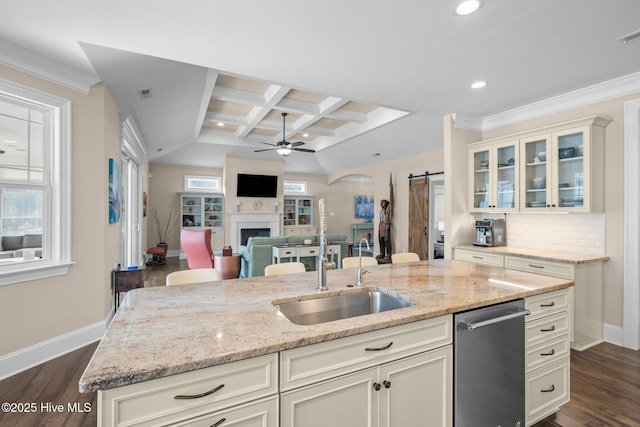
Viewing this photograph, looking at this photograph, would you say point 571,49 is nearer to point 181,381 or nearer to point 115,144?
point 181,381

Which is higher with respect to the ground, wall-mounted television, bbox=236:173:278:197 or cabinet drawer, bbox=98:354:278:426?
wall-mounted television, bbox=236:173:278:197

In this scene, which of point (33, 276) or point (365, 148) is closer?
point (33, 276)

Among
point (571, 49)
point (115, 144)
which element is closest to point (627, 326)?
point (571, 49)

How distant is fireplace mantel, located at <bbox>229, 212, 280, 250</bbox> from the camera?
880 centimetres

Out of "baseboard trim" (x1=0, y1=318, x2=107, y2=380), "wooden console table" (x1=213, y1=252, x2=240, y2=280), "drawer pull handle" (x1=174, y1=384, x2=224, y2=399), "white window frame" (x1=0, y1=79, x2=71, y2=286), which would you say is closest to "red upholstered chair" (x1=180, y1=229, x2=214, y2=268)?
"wooden console table" (x1=213, y1=252, x2=240, y2=280)

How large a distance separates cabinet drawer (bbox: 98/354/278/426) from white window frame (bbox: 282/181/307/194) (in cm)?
982

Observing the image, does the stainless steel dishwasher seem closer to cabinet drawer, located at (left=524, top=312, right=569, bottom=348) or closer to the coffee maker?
cabinet drawer, located at (left=524, top=312, right=569, bottom=348)

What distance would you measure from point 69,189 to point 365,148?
6188 mm

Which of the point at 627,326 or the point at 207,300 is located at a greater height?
the point at 207,300

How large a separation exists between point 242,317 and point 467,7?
2.28 m

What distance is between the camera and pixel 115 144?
3.67 m

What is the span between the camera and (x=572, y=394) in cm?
234

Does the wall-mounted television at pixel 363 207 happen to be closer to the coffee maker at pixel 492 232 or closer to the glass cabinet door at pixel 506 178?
the coffee maker at pixel 492 232

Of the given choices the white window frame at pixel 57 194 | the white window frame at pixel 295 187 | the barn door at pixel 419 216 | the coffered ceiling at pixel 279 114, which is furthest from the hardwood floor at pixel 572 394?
the white window frame at pixel 295 187
